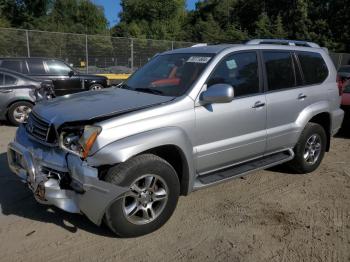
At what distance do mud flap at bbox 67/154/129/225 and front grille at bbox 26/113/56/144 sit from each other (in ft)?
1.42

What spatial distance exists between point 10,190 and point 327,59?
489 cm

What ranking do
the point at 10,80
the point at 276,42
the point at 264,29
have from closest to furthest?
the point at 276,42 → the point at 10,80 → the point at 264,29

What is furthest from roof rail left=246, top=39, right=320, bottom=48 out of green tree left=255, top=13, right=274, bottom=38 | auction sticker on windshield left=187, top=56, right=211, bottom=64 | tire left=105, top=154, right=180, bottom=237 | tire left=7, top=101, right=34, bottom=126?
green tree left=255, top=13, right=274, bottom=38

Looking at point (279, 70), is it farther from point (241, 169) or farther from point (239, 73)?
point (241, 169)

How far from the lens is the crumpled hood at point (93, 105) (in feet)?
13.1

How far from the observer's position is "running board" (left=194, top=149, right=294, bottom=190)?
456 cm

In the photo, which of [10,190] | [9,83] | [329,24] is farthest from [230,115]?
[329,24]

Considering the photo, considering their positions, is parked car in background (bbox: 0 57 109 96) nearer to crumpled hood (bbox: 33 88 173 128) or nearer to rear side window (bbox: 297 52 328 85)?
crumpled hood (bbox: 33 88 173 128)

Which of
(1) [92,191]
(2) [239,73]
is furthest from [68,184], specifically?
(2) [239,73]

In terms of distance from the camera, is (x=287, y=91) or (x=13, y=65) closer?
(x=287, y=91)

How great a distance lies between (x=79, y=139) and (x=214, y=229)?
1.66 meters

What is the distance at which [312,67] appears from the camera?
6.02 m

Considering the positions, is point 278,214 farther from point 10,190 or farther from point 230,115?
point 10,190

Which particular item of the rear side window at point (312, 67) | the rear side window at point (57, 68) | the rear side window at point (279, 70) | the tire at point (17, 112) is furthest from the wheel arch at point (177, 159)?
the rear side window at point (57, 68)
